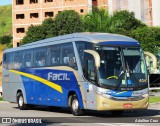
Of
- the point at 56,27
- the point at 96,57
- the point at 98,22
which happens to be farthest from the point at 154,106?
the point at 56,27

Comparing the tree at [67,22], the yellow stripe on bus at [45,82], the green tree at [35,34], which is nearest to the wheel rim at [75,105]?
the yellow stripe on bus at [45,82]

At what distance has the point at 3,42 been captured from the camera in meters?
139

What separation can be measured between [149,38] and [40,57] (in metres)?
32.5

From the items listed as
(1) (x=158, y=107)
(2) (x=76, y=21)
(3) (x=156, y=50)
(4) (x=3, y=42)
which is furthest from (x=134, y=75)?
(4) (x=3, y=42)

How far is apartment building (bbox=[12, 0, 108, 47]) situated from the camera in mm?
94875

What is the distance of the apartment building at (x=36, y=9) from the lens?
94875mm

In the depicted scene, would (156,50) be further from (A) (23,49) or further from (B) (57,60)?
(B) (57,60)

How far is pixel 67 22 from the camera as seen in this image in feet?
263

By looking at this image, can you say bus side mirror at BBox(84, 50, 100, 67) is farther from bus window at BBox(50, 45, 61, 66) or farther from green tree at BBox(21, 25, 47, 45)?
green tree at BBox(21, 25, 47, 45)

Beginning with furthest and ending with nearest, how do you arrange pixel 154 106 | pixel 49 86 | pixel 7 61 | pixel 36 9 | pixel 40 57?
pixel 36 9
pixel 7 61
pixel 154 106
pixel 40 57
pixel 49 86

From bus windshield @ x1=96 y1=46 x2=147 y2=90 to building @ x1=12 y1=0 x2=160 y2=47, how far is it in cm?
7214

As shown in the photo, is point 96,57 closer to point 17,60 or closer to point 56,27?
point 17,60

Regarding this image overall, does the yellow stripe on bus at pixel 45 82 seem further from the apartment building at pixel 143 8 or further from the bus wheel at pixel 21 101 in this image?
the apartment building at pixel 143 8

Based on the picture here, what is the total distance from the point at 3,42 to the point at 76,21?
206 ft
